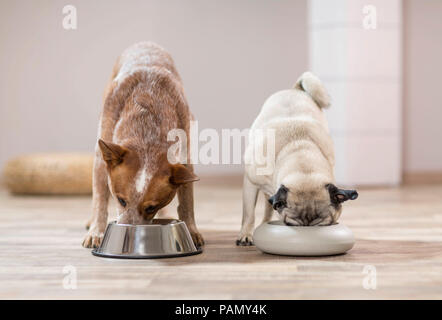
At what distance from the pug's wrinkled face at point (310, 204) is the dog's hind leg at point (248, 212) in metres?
0.46

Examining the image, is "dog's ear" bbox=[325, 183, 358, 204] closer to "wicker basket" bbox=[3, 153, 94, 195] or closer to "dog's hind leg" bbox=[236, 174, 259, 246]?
"dog's hind leg" bbox=[236, 174, 259, 246]

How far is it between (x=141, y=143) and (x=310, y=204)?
2.71ft

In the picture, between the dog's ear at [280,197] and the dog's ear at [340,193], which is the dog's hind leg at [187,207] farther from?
the dog's ear at [340,193]

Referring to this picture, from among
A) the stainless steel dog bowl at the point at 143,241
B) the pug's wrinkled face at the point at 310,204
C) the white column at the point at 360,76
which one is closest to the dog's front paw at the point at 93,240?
the stainless steel dog bowl at the point at 143,241

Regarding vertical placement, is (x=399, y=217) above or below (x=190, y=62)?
below

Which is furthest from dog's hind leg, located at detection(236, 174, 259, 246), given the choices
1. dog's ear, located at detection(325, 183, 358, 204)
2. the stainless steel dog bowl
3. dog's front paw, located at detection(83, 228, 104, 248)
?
dog's front paw, located at detection(83, 228, 104, 248)

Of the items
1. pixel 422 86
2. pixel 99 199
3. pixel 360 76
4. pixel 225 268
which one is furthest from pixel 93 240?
pixel 422 86

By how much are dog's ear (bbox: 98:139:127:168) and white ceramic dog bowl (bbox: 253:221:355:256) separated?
769mm

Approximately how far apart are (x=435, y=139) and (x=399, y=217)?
131 inches

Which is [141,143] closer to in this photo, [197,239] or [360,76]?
[197,239]

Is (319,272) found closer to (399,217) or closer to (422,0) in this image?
(399,217)

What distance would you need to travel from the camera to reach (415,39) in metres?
7.66
